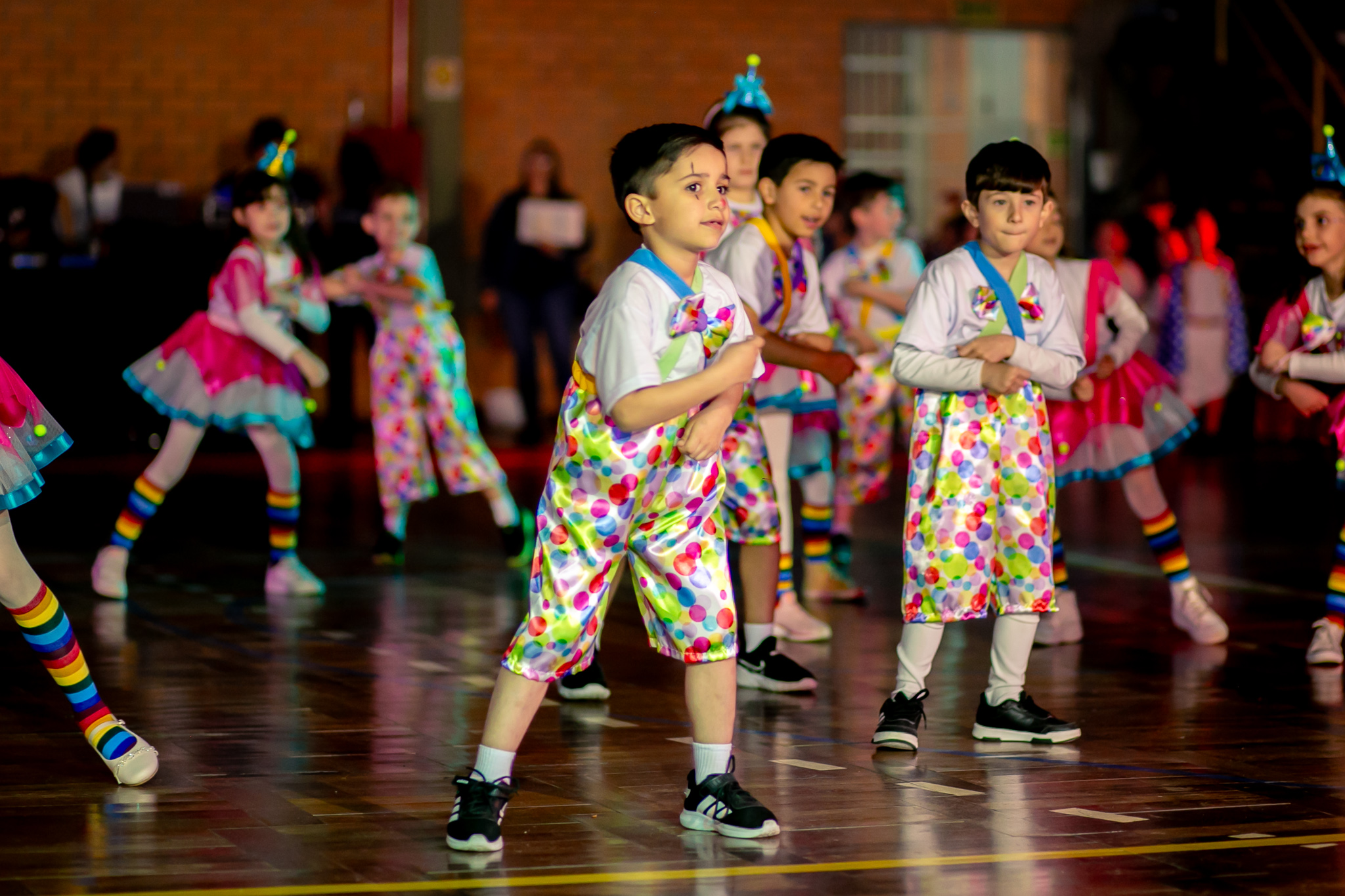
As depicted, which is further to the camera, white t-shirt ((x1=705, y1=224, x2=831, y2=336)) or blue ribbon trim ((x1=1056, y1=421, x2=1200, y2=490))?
blue ribbon trim ((x1=1056, y1=421, x2=1200, y2=490))

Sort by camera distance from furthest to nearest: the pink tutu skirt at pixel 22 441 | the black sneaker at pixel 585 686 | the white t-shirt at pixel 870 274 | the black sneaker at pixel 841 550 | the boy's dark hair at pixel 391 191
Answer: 1. the white t-shirt at pixel 870 274
2. the boy's dark hair at pixel 391 191
3. the black sneaker at pixel 841 550
4. the black sneaker at pixel 585 686
5. the pink tutu skirt at pixel 22 441

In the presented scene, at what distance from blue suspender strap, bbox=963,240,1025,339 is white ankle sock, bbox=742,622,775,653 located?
1.21m

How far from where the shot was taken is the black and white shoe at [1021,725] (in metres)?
4.69

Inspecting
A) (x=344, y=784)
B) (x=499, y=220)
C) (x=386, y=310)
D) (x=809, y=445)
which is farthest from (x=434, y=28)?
(x=344, y=784)

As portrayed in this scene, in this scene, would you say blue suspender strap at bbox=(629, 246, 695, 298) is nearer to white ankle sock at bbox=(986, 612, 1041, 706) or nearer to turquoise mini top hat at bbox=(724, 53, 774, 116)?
white ankle sock at bbox=(986, 612, 1041, 706)

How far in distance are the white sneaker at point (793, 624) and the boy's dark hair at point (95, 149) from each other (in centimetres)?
746

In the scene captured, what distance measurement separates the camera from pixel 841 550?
7.77 metres

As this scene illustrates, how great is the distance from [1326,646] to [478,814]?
308 cm

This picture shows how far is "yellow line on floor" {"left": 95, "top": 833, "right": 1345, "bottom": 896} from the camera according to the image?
3.42 meters

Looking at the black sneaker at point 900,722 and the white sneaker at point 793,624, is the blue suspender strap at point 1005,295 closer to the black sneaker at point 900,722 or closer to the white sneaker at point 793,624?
the black sneaker at point 900,722

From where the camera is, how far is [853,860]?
3.66 metres

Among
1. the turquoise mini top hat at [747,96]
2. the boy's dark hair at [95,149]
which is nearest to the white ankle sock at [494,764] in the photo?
the turquoise mini top hat at [747,96]

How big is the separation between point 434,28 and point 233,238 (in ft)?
24.5

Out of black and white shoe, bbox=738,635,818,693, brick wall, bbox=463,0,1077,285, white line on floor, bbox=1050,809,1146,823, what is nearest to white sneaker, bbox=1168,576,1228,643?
black and white shoe, bbox=738,635,818,693
